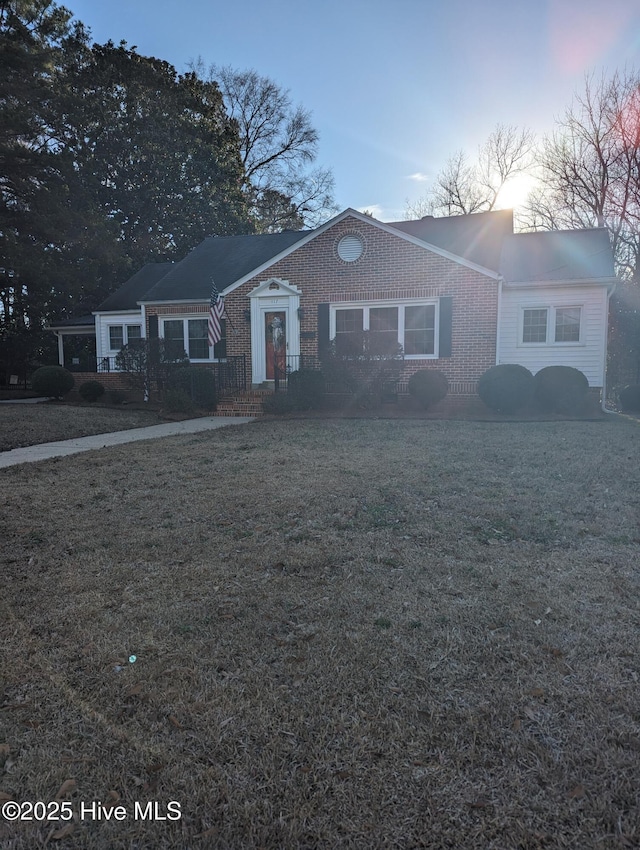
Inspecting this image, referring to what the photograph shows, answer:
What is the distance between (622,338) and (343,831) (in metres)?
21.2

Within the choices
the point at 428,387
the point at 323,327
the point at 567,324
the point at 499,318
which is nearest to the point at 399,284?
the point at 323,327

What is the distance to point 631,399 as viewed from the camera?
1568 cm

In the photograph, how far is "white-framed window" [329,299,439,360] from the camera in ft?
48.7

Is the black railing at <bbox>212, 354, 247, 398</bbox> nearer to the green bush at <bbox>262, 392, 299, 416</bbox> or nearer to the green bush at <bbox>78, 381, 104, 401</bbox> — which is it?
the green bush at <bbox>262, 392, 299, 416</bbox>

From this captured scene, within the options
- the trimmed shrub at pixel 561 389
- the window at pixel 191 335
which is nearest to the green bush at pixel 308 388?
the window at pixel 191 335

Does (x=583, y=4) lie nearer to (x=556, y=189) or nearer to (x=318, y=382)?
(x=318, y=382)

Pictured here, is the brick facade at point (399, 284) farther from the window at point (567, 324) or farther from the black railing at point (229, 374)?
the black railing at point (229, 374)

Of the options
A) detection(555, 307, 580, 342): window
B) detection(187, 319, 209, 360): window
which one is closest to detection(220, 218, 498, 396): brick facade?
detection(555, 307, 580, 342): window

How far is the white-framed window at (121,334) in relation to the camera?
19.8 meters

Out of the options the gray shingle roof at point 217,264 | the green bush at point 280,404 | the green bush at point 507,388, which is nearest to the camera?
the green bush at point 507,388

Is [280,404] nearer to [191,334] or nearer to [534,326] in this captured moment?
[191,334]

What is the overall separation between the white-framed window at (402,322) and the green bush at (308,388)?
62.9 inches

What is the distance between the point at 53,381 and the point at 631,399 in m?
18.1

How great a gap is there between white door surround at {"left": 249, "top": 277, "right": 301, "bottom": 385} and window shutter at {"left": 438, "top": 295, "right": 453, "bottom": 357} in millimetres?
4108
